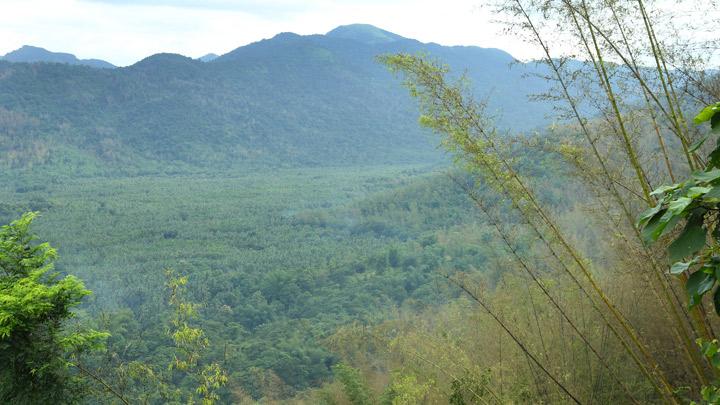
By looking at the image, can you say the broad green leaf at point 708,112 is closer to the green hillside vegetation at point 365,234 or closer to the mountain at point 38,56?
the green hillside vegetation at point 365,234

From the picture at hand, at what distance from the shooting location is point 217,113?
91.9 m

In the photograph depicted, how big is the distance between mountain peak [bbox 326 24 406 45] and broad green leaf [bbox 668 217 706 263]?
144376 millimetres

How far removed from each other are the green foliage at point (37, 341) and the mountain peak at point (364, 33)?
142 m

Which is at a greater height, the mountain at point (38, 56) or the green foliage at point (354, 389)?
the mountain at point (38, 56)

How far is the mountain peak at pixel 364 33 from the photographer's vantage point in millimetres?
144875

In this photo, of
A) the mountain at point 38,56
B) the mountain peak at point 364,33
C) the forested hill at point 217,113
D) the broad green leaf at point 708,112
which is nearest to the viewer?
the broad green leaf at point 708,112

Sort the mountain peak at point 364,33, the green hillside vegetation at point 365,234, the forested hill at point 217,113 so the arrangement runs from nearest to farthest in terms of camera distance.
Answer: the green hillside vegetation at point 365,234 → the forested hill at point 217,113 → the mountain peak at point 364,33

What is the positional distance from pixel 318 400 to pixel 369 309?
1234cm

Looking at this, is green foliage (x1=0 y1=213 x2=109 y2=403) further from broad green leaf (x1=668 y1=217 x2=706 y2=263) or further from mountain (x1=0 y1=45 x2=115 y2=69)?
mountain (x1=0 y1=45 x2=115 y2=69)

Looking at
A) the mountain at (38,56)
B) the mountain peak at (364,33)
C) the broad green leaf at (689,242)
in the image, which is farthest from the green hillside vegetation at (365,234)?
the mountain at (38,56)

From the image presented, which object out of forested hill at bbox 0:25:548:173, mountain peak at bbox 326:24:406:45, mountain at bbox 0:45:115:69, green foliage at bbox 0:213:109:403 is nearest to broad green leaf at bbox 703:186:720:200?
green foliage at bbox 0:213:109:403

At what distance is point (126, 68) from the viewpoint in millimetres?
94062

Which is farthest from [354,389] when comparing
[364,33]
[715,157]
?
[364,33]

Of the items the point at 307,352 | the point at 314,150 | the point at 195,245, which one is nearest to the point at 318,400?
the point at 307,352
